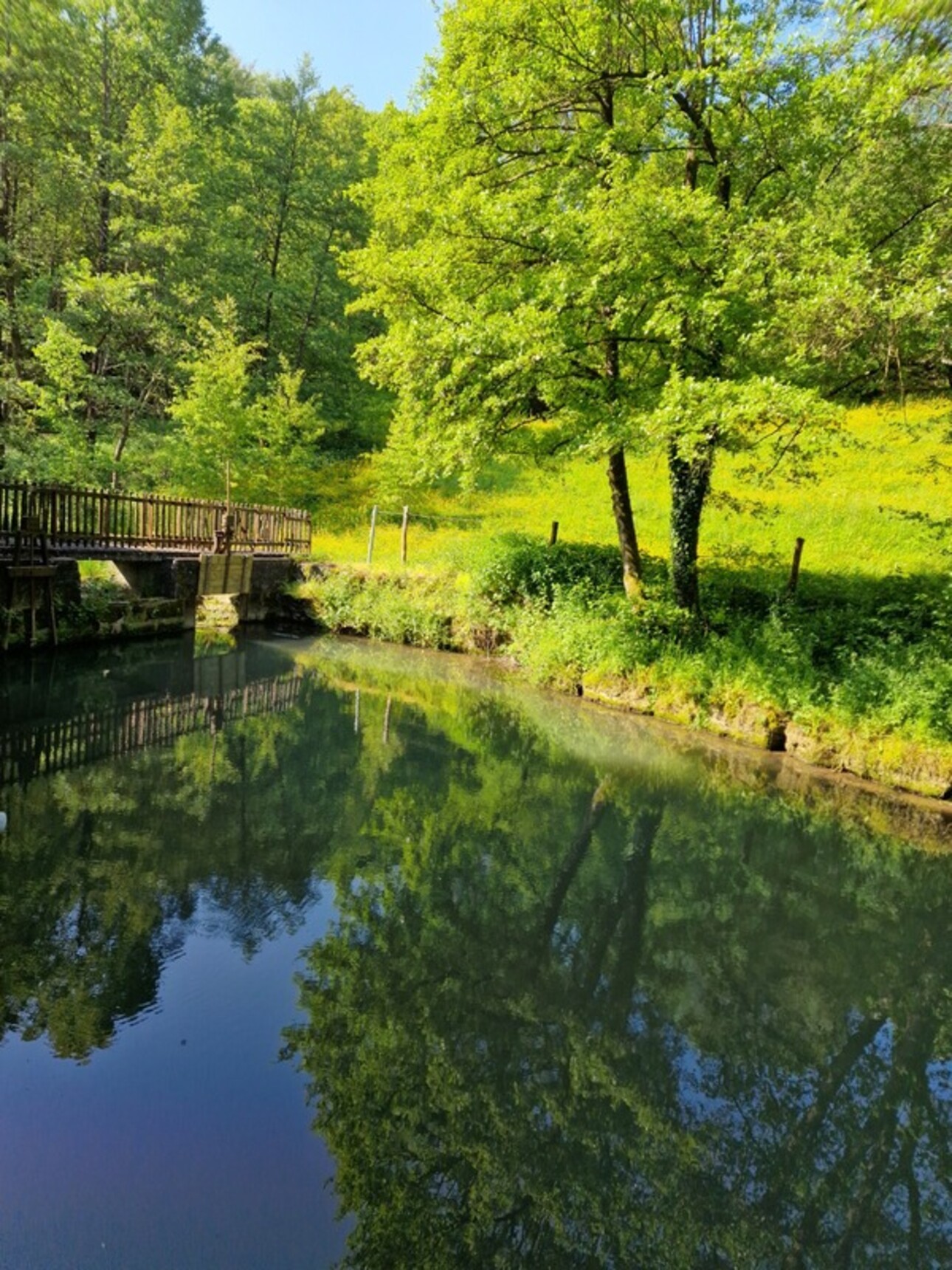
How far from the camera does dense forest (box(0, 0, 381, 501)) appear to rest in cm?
1984

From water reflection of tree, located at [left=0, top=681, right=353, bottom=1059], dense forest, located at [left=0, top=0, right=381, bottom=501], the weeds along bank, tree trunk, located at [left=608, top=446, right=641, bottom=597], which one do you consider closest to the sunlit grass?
tree trunk, located at [left=608, top=446, right=641, bottom=597]

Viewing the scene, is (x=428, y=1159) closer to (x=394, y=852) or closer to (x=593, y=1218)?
(x=593, y=1218)

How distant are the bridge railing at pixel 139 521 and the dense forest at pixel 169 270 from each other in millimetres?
3815

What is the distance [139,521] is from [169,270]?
556 inches

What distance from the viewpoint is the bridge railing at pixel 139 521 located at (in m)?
13.2

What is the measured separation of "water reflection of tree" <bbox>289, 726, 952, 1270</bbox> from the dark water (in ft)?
0.06

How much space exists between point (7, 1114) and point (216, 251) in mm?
31251

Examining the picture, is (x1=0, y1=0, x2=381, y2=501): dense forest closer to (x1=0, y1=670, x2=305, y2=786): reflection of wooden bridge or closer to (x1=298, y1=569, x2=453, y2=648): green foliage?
(x1=298, y1=569, x2=453, y2=648): green foliage

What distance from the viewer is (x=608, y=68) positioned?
12094 millimetres

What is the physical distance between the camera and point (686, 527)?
13016 mm

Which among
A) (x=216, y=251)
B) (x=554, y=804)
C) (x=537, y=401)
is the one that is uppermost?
(x=216, y=251)

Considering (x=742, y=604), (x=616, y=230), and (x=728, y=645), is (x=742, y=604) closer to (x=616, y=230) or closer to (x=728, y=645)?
(x=728, y=645)

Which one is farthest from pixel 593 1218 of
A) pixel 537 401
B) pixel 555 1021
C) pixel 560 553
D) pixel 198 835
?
pixel 560 553

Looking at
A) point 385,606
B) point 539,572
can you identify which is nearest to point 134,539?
point 385,606
